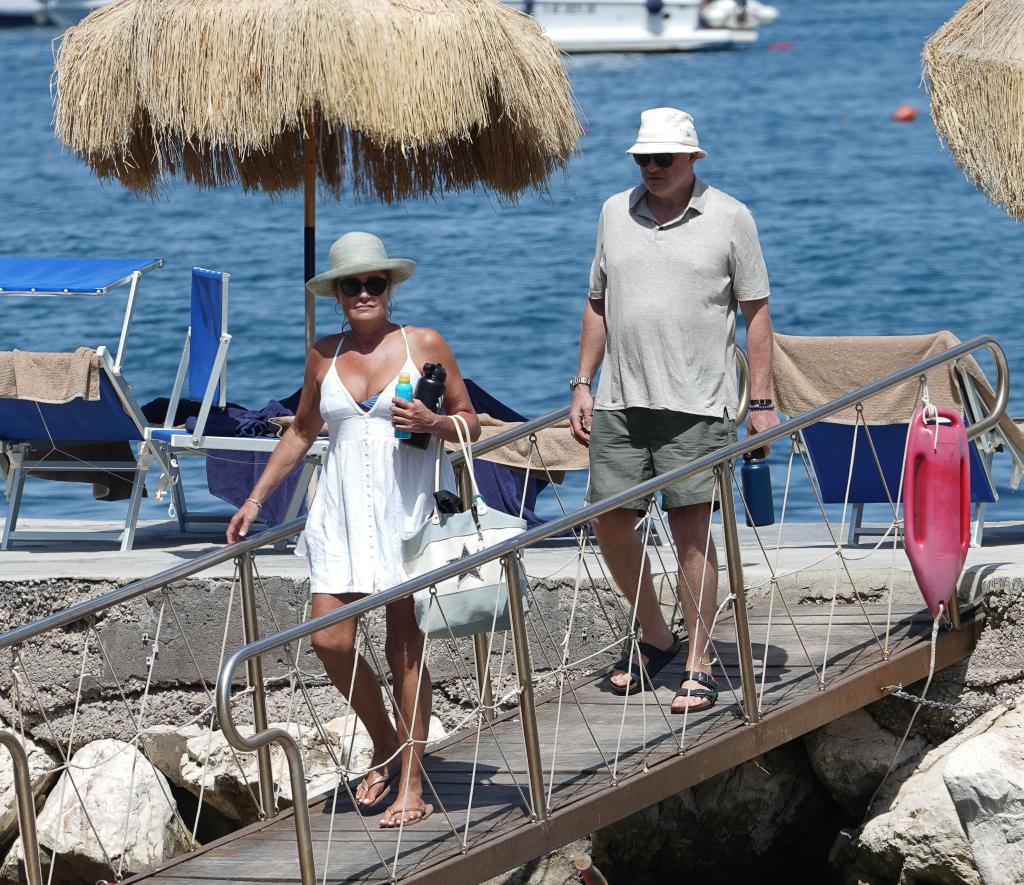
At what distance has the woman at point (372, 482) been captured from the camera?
4.66m

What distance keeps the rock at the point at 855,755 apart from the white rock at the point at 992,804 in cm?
53

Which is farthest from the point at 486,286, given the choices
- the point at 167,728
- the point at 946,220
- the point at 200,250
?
the point at 167,728

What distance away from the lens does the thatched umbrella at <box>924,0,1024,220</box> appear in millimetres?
6449

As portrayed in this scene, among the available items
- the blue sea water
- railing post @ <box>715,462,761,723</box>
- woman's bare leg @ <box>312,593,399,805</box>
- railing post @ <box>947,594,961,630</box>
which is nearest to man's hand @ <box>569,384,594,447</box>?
railing post @ <box>715,462,761,723</box>

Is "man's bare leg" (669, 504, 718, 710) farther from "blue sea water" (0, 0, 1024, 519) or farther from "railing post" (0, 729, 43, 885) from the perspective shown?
"blue sea water" (0, 0, 1024, 519)

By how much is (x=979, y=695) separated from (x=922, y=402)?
0.95m

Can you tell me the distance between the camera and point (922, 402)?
5.54 m

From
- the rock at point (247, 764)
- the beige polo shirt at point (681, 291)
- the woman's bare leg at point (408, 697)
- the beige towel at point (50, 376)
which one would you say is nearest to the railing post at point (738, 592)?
the beige polo shirt at point (681, 291)

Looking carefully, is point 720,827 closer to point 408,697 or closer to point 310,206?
point 408,697

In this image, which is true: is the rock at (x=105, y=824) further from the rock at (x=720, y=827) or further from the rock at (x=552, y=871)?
the rock at (x=720, y=827)

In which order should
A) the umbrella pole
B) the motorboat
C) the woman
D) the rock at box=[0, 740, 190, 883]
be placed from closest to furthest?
the woman < the rock at box=[0, 740, 190, 883] < the umbrella pole < the motorboat

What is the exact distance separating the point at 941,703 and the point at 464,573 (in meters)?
1.83

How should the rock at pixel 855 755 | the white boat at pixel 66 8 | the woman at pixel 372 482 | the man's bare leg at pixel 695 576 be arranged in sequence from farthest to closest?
the white boat at pixel 66 8 < the rock at pixel 855 755 < the man's bare leg at pixel 695 576 < the woman at pixel 372 482

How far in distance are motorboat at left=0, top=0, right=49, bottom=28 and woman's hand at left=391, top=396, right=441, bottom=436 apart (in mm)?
65942
